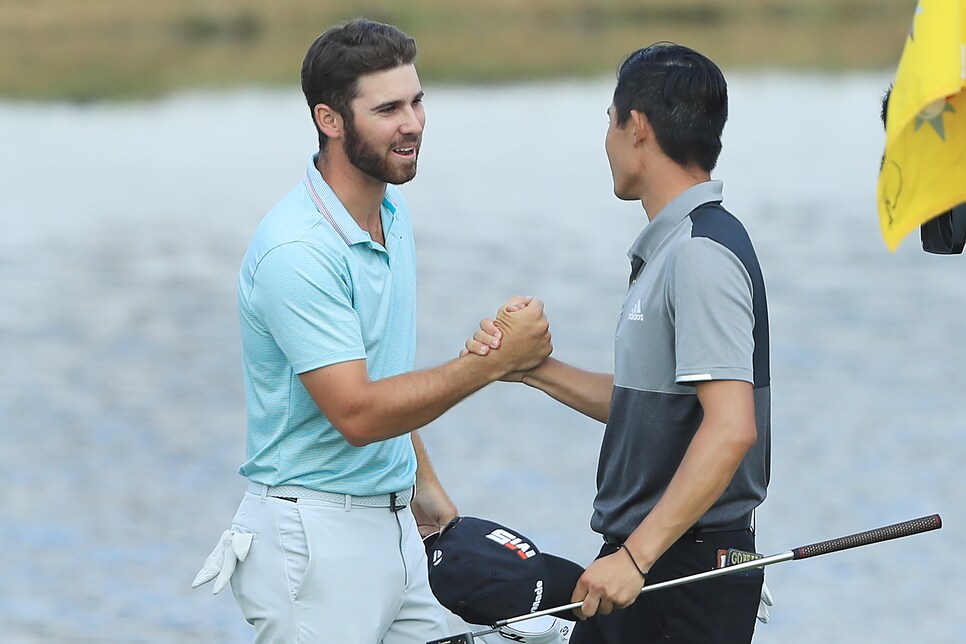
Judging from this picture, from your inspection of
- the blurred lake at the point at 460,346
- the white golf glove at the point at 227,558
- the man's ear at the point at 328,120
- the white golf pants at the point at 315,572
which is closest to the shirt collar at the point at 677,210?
the man's ear at the point at 328,120

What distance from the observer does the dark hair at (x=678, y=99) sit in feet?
11.7

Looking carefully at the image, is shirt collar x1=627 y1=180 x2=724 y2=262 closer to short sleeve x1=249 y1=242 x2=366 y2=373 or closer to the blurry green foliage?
short sleeve x1=249 y1=242 x2=366 y2=373

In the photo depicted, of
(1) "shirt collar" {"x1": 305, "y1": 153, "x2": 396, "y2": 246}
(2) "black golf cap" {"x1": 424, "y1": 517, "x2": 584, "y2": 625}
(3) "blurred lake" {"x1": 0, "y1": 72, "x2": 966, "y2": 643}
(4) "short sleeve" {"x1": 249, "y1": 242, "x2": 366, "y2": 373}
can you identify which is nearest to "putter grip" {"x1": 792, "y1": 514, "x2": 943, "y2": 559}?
(2) "black golf cap" {"x1": 424, "y1": 517, "x2": 584, "y2": 625}

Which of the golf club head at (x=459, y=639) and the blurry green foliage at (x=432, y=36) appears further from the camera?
the blurry green foliage at (x=432, y=36)

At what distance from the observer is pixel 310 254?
367 centimetres

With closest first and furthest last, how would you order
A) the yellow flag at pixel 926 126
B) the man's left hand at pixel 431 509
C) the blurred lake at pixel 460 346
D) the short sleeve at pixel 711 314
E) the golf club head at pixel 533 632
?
the yellow flag at pixel 926 126, the short sleeve at pixel 711 314, the golf club head at pixel 533 632, the man's left hand at pixel 431 509, the blurred lake at pixel 460 346

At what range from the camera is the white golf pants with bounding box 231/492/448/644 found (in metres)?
3.81

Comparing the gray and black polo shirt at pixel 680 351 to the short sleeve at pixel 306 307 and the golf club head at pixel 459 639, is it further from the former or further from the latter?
the short sleeve at pixel 306 307

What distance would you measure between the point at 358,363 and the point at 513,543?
605 mm

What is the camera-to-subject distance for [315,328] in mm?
3627

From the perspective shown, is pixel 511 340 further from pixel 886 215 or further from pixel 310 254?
pixel 886 215

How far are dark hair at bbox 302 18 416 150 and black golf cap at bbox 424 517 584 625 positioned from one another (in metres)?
1.14

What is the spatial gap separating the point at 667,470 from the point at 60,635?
4.36m

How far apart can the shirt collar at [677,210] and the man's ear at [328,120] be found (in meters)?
0.83
